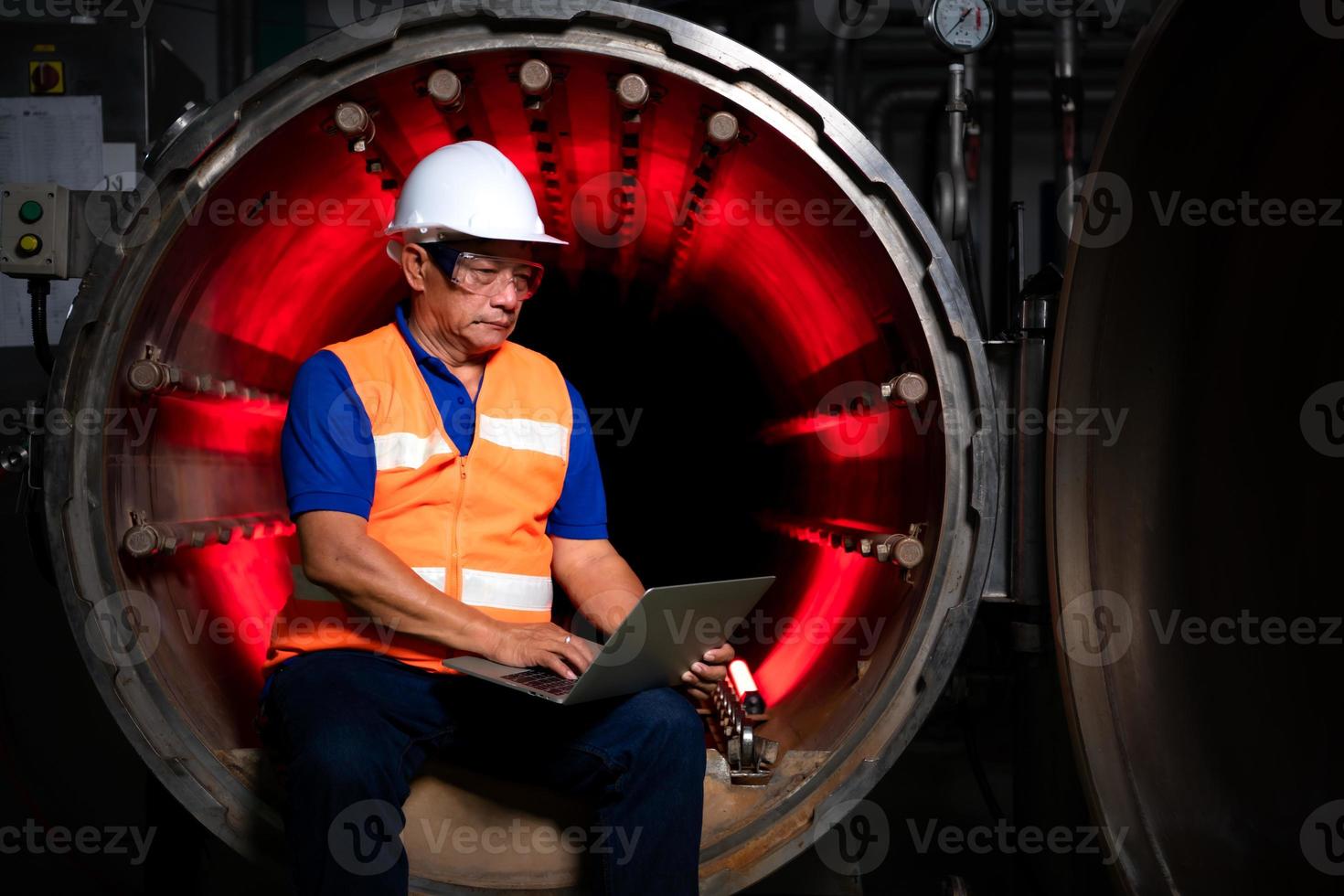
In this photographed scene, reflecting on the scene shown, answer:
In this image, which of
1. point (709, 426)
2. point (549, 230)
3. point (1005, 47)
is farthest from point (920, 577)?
point (1005, 47)

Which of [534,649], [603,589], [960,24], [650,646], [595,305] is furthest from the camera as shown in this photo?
[595,305]

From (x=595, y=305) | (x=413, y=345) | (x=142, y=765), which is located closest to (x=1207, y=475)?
(x=413, y=345)

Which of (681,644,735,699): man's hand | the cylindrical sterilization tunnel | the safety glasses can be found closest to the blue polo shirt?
the safety glasses

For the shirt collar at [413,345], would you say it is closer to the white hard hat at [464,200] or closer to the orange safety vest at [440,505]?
the orange safety vest at [440,505]

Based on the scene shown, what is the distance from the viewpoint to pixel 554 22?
2279 mm

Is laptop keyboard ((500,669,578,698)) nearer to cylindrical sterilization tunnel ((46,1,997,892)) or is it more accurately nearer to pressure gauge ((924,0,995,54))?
cylindrical sterilization tunnel ((46,1,997,892))

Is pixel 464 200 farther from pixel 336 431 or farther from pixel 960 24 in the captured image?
pixel 960 24

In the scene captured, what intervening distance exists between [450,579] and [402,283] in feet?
5.02

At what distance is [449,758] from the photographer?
2.44m

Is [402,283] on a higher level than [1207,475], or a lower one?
higher

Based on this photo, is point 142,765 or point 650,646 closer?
point 650,646

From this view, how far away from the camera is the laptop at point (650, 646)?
6.51 ft

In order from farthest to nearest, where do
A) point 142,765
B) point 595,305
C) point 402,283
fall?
point 595,305 → point 402,283 → point 142,765

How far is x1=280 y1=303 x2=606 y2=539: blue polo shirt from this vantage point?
235 centimetres
